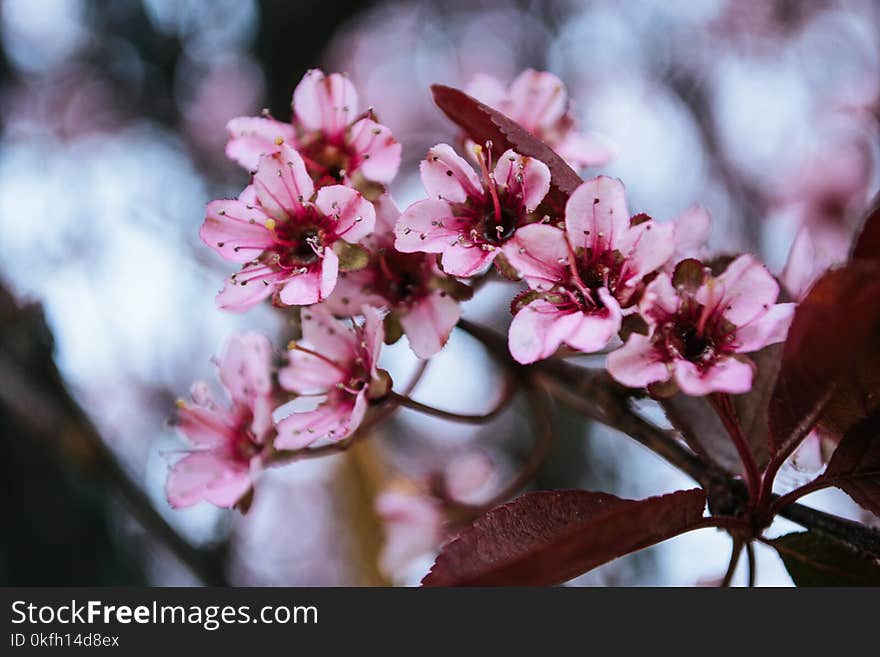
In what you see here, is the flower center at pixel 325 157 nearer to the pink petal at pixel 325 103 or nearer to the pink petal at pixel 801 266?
the pink petal at pixel 325 103

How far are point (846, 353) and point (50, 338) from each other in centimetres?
119

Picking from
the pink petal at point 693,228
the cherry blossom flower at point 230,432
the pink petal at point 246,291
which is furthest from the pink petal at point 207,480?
the pink petal at point 693,228

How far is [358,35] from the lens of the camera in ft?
11.3

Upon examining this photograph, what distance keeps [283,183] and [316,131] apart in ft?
0.44

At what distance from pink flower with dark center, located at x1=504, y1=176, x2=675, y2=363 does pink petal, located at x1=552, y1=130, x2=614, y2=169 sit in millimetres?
333

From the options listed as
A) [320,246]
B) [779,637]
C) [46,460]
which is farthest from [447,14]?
[779,637]

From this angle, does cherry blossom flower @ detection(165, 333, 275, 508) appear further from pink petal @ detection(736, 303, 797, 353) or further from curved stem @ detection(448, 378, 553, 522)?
pink petal @ detection(736, 303, 797, 353)

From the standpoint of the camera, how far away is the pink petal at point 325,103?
3.15 feet

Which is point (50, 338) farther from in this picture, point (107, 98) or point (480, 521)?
point (107, 98)

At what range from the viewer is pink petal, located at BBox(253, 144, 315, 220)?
0.83 meters

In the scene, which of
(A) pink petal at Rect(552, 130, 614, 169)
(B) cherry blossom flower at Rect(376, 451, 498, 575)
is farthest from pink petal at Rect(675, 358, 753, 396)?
(B) cherry blossom flower at Rect(376, 451, 498, 575)

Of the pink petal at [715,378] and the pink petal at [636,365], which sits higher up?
the pink petal at [715,378]

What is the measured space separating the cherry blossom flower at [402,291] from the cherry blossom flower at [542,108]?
0.29 m

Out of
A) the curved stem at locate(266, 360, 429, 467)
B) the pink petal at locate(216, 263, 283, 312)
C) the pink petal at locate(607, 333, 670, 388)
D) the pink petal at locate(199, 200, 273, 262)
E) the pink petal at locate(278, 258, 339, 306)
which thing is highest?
the pink petal at locate(607, 333, 670, 388)
